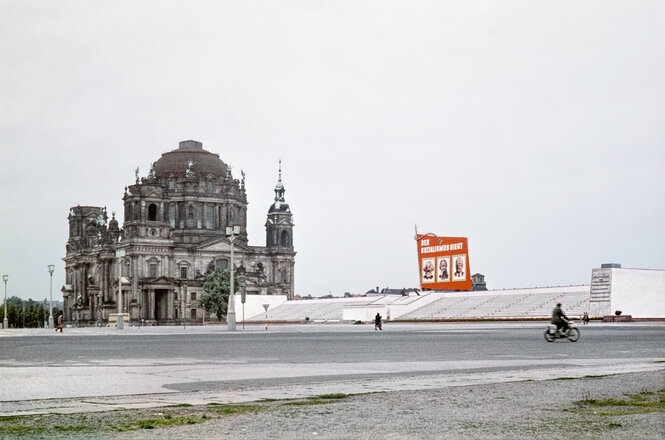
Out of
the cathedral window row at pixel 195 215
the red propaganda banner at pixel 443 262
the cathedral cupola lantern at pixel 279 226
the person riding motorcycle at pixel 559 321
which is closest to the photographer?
the person riding motorcycle at pixel 559 321

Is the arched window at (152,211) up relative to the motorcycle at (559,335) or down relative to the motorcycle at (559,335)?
up

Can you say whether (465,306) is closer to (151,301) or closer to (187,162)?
(151,301)

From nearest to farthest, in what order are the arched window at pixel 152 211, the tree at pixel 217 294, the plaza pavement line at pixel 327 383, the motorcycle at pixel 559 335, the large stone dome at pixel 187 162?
the plaza pavement line at pixel 327 383
the motorcycle at pixel 559 335
the tree at pixel 217 294
the arched window at pixel 152 211
the large stone dome at pixel 187 162

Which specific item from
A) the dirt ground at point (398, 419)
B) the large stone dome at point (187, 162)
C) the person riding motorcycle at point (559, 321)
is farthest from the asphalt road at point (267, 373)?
the large stone dome at point (187, 162)

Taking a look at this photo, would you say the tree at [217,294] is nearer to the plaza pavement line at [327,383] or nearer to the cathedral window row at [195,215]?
the cathedral window row at [195,215]

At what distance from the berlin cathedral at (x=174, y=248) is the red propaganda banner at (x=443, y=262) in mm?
46930

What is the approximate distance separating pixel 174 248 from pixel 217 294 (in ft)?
63.0

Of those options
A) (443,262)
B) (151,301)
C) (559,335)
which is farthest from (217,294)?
(559,335)

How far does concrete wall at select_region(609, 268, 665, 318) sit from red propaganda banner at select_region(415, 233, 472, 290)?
75.0 feet

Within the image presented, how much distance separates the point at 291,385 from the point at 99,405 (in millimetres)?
3709

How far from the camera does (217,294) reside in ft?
443

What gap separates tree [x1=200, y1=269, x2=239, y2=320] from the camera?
134625mm

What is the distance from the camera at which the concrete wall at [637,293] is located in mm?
77000

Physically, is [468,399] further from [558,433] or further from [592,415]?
[558,433]
